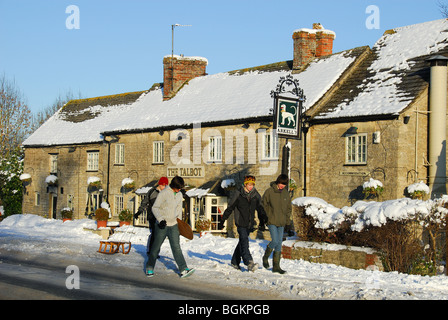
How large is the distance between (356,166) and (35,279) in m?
14.3

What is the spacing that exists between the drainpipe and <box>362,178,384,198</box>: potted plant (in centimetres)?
240

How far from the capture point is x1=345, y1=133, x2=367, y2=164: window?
21703 millimetres

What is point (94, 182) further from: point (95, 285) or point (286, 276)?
point (95, 285)

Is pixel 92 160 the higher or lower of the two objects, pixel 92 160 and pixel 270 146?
the lower

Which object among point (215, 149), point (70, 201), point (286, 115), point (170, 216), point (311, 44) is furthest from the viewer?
point (70, 201)

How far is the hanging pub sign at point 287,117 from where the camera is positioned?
59.5 feet

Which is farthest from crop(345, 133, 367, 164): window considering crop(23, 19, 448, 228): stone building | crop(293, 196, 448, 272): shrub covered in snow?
crop(293, 196, 448, 272): shrub covered in snow

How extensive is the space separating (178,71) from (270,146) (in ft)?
37.7

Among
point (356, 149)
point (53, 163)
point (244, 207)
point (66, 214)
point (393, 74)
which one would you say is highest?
point (393, 74)

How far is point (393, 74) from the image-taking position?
75.6 ft

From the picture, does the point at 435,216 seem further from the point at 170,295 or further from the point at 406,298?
the point at 170,295

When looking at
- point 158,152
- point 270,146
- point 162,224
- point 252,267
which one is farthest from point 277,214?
point 158,152

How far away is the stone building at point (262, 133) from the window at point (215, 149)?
0.06m
